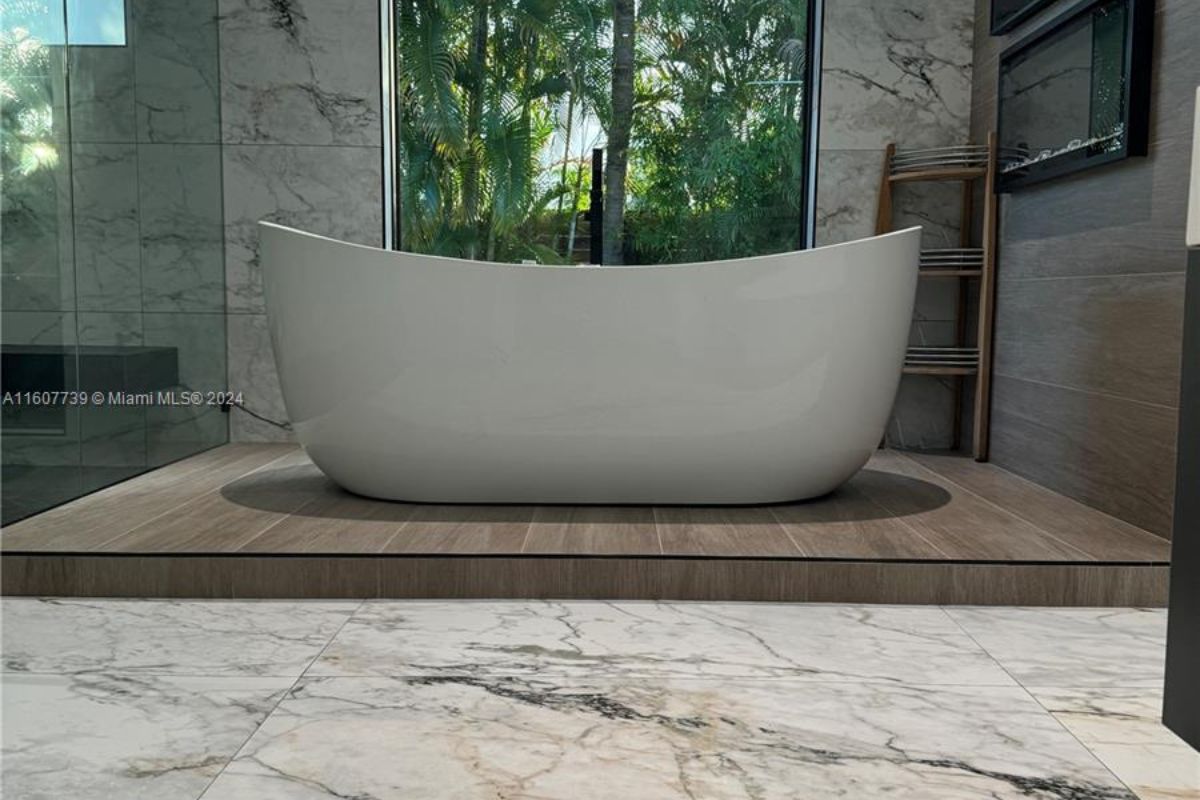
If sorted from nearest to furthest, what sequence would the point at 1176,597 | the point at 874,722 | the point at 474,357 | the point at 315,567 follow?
1. the point at 1176,597
2. the point at 874,722
3. the point at 315,567
4. the point at 474,357

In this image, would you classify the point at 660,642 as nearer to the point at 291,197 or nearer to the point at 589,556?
the point at 589,556

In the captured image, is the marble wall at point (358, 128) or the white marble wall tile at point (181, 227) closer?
the white marble wall tile at point (181, 227)

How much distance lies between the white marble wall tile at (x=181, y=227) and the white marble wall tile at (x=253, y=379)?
4.4 inches

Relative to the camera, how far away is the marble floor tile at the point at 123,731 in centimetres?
124

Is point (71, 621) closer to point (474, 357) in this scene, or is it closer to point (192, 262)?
point (474, 357)

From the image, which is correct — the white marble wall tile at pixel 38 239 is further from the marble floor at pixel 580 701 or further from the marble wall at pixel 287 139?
the marble wall at pixel 287 139

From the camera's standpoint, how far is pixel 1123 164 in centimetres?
252

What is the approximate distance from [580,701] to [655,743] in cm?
18

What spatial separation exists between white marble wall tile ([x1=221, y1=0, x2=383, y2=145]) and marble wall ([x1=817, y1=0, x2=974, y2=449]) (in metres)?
1.60

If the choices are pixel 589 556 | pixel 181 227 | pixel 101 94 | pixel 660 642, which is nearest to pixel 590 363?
pixel 589 556

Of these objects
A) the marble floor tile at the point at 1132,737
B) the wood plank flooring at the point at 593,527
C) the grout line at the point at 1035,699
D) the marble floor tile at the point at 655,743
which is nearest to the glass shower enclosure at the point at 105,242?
the wood plank flooring at the point at 593,527

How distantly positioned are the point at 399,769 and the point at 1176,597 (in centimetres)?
95

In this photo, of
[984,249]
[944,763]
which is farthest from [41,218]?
[984,249]

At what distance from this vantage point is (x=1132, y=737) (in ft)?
4.57
